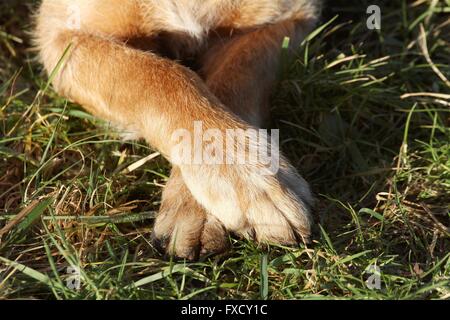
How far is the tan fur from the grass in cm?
Answer: 9

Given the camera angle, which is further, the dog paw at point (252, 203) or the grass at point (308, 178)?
the dog paw at point (252, 203)

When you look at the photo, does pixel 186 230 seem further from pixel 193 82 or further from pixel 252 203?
pixel 193 82

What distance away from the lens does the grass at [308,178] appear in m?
2.18

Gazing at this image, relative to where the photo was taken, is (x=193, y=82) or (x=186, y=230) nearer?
(x=186, y=230)

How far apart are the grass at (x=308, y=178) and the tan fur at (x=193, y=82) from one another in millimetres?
93

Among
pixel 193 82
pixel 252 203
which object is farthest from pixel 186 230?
pixel 193 82

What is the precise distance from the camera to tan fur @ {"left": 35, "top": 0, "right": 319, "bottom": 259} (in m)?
2.32

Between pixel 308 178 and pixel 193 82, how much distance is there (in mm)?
647

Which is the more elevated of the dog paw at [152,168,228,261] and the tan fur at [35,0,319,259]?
the tan fur at [35,0,319,259]

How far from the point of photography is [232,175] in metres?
2.35

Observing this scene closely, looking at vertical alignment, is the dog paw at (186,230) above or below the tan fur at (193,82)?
→ below

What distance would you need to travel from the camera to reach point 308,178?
280 cm
